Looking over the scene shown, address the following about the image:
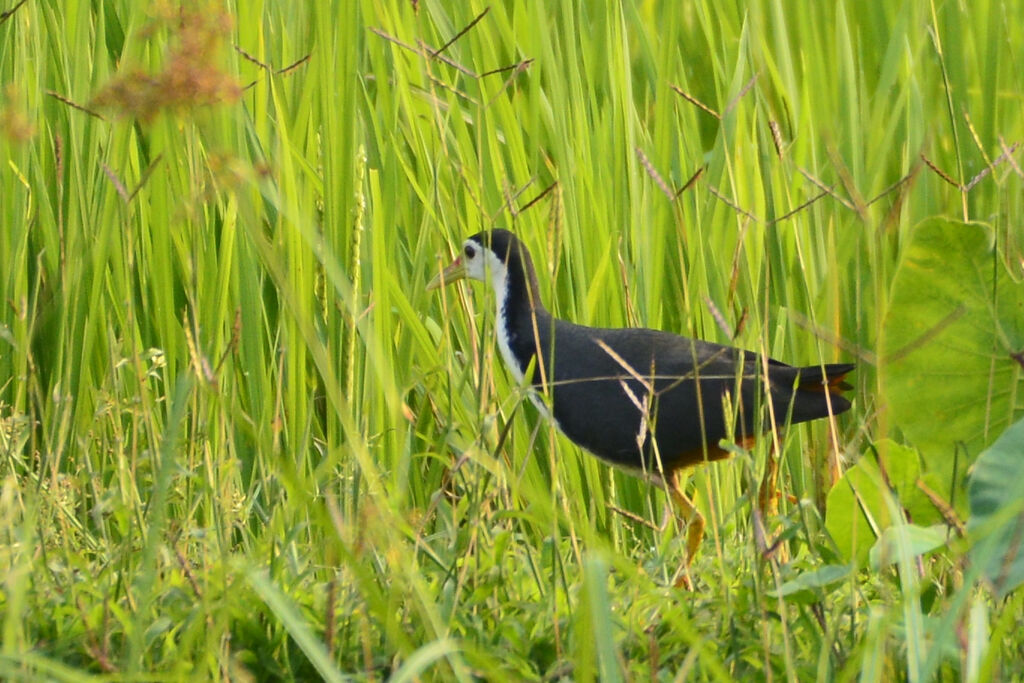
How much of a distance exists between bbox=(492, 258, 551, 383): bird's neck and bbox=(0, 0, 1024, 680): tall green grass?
94 mm

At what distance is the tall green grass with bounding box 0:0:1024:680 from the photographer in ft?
7.59

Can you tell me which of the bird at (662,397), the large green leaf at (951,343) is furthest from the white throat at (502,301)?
the large green leaf at (951,343)

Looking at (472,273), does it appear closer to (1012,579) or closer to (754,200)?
(754,200)

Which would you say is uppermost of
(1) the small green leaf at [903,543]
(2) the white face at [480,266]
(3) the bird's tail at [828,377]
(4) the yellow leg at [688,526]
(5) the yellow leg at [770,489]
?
(2) the white face at [480,266]

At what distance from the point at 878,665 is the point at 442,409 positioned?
1.57m

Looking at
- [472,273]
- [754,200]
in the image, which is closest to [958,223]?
[754,200]

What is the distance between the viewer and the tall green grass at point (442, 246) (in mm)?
2314

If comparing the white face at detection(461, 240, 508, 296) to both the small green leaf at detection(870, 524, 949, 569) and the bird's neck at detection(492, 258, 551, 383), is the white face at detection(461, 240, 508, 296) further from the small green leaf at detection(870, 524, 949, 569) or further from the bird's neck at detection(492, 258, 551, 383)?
the small green leaf at detection(870, 524, 949, 569)

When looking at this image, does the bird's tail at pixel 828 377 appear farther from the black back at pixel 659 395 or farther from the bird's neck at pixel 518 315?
the bird's neck at pixel 518 315

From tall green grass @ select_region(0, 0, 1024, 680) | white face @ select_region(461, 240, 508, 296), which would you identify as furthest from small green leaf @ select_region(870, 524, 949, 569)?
white face @ select_region(461, 240, 508, 296)

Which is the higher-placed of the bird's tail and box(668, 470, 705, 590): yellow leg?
the bird's tail

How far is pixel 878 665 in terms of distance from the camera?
1606mm

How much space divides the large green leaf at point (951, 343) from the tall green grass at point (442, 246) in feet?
0.31

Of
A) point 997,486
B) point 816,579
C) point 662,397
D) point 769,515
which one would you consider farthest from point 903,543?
point 662,397
